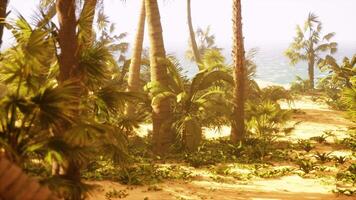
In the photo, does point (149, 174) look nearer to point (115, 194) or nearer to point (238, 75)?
point (115, 194)

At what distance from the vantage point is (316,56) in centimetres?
2614

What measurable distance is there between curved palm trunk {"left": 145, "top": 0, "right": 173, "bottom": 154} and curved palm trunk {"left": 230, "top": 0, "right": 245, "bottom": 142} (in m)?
2.10

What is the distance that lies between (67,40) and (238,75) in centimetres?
687

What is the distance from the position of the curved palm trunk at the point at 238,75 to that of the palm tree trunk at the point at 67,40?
6.70 m

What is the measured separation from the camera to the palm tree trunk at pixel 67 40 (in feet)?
16.5

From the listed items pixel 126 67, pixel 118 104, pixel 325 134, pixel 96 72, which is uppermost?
pixel 126 67

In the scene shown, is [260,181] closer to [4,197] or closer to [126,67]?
[4,197]

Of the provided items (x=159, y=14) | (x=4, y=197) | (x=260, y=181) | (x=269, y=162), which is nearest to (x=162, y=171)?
(x=260, y=181)

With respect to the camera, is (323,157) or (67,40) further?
(323,157)

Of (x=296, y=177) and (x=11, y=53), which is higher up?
(x=11, y=53)

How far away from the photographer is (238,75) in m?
11.0

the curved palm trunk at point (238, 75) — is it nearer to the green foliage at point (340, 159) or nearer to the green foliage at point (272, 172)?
the green foliage at point (272, 172)

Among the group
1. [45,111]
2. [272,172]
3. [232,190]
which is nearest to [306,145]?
[272,172]

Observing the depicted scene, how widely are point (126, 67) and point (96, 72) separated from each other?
34.2 ft
